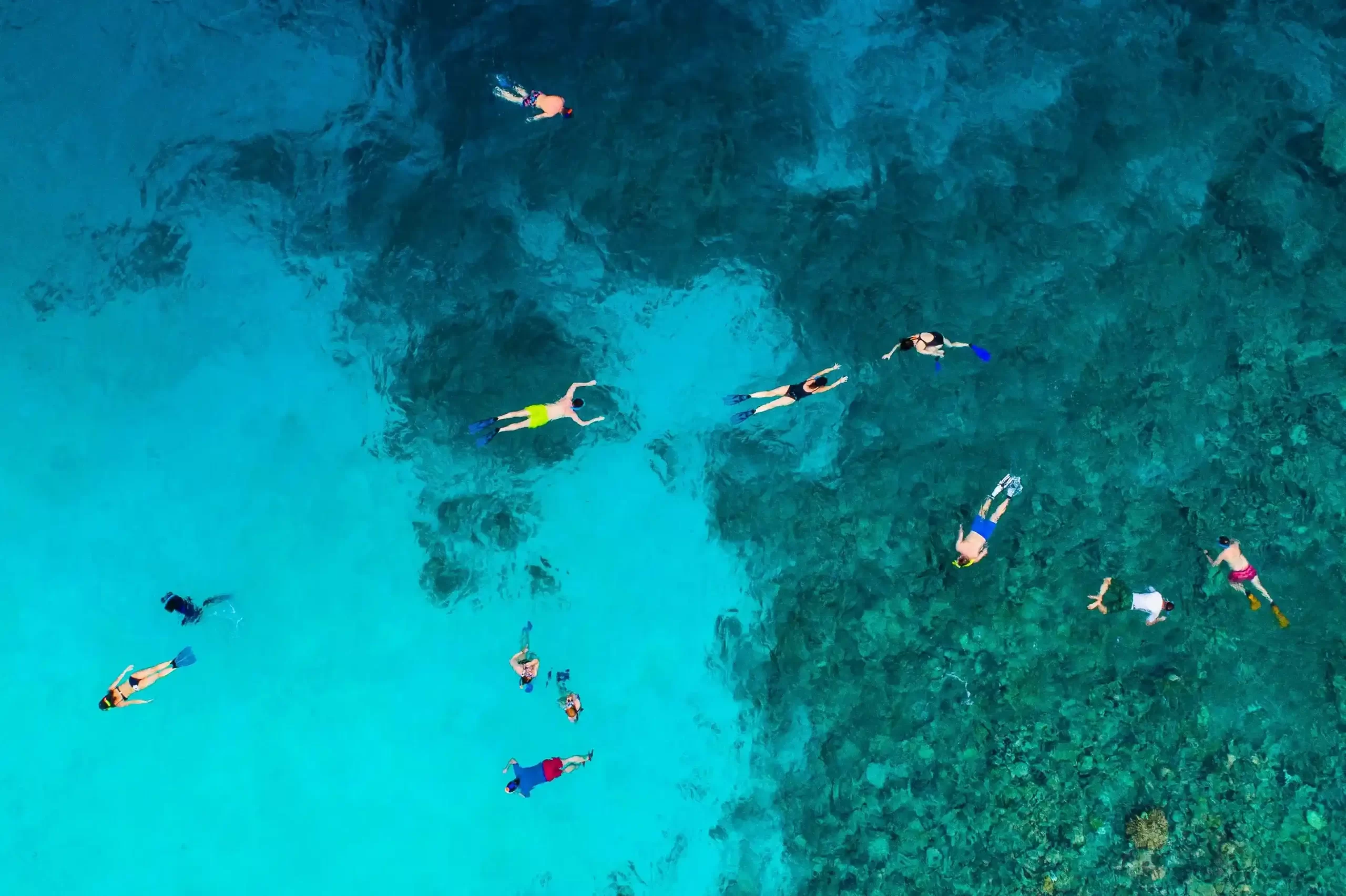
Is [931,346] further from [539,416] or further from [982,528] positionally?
[539,416]

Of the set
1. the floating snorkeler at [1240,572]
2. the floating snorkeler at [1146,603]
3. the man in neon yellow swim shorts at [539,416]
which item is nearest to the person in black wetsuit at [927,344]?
the floating snorkeler at [1146,603]

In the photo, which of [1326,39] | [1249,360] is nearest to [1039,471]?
[1249,360]

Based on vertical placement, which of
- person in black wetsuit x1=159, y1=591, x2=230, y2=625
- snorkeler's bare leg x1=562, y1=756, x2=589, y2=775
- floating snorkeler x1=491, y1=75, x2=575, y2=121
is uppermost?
floating snorkeler x1=491, y1=75, x2=575, y2=121

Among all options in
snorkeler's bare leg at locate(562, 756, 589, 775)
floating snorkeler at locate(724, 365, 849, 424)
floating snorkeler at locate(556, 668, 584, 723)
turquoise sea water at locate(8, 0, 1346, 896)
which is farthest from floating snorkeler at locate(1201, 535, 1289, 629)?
snorkeler's bare leg at locate(562, 756, 589, 775)

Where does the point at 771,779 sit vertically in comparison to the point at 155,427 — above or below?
below

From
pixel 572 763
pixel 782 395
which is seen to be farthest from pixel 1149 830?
pixel 572 763

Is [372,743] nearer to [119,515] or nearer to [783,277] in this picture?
[119,515]

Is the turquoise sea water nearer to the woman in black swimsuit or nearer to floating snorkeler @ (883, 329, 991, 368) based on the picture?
floating snorkeler @ (883, 329, 991, 368)
